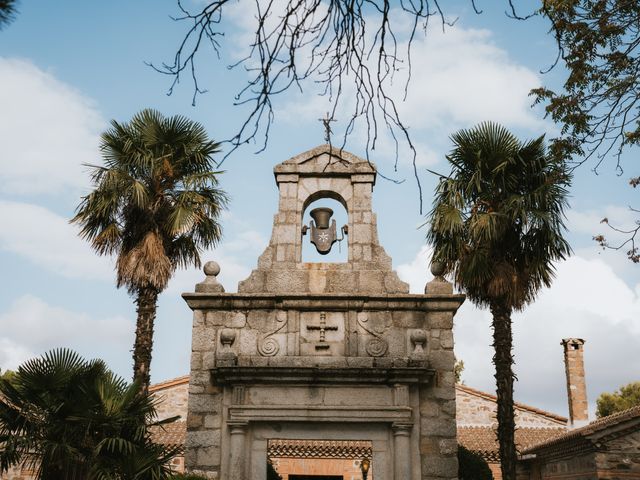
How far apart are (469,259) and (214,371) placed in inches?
224

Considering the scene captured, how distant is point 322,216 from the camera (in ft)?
36.6

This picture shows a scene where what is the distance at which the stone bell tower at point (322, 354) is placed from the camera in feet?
33.2

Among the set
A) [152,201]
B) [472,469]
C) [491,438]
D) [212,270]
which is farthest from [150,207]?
[491,438]

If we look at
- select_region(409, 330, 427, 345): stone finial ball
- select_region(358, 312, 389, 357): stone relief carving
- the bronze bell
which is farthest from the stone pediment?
select_region(409, 330, 427, 345): stone finial ball

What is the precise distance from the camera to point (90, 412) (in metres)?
8.88

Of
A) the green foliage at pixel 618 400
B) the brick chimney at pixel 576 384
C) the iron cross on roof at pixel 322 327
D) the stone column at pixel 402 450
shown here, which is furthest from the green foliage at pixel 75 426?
the green foliage at pixel 618 400

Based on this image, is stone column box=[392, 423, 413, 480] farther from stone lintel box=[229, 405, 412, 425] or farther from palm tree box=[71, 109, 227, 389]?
palm tree box=[71, 109, 227, 389]

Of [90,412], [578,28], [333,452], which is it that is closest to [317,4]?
Result: [578,28]

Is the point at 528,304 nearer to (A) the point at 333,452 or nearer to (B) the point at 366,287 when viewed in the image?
(B) the point at 366,287

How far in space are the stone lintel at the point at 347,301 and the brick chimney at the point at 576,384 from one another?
1459 cm

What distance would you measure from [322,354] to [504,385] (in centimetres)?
441

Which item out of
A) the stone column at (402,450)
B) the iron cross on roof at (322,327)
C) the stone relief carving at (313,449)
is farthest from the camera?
the stone relief carving at (313,449)

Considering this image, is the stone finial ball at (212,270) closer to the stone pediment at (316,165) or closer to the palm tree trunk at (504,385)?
the stone pediment at (316,165)

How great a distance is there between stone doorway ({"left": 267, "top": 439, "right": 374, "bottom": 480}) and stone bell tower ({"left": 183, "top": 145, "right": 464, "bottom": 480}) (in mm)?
11081
